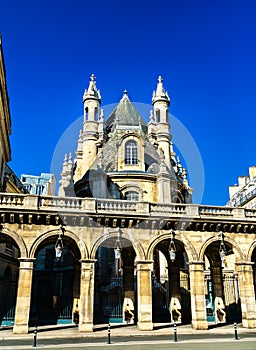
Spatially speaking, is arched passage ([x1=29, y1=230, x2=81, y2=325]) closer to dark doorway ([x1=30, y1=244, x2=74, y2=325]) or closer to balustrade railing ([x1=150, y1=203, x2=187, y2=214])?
dark doorway ([x1=30, y1=244, x2=74, y2=325])

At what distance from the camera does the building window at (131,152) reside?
107 feet

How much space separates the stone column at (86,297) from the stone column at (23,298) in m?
2.89

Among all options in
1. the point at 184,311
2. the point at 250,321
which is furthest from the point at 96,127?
the point at 250,321

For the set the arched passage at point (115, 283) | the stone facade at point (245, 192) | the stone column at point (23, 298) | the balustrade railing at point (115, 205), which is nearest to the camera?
the stone column at point (23, 298)

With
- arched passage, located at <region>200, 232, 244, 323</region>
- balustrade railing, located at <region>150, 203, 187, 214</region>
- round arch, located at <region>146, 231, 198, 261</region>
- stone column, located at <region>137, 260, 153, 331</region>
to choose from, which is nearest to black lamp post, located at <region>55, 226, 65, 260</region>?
stone column, located at <region>137, 260, 153, 331</region>

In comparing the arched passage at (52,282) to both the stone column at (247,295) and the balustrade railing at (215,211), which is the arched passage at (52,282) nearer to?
the balustrade railing at (215,211)

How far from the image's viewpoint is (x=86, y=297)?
1917 cm

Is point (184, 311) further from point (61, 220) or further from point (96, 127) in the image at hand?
point (96, 127)

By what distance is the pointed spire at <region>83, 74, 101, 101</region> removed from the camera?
3788cm

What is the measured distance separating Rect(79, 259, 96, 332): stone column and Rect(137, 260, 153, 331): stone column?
9.18 feet

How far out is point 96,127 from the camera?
35.9m

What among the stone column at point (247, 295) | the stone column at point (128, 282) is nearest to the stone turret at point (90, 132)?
the stone column at point (128, 282)

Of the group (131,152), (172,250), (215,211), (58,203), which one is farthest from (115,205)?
(131,152)

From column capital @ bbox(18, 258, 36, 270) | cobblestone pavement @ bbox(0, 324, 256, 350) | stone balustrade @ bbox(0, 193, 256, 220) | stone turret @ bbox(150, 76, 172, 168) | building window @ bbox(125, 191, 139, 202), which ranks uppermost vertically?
stone turret @ bbox(150, 76, 172, 168)
